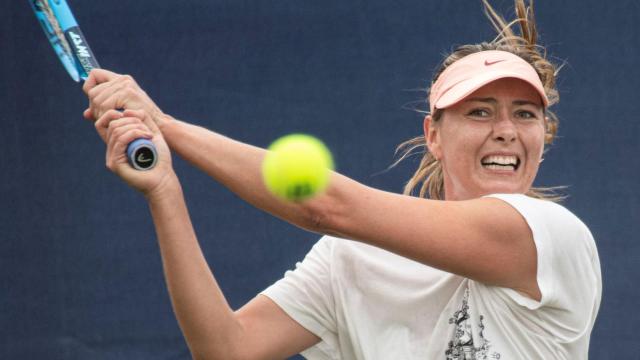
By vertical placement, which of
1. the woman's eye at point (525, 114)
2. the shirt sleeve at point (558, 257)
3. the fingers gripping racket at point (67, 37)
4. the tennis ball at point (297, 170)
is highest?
the fingers gripping racket at point (67, 37)

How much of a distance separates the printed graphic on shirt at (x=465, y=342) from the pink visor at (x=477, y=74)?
0.44 metres

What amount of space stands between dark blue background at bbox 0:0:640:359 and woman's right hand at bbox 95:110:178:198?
1.39m

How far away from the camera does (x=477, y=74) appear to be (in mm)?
2510

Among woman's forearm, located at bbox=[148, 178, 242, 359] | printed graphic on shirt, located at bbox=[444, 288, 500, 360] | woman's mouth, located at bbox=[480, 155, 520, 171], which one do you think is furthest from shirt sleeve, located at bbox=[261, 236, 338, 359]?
woman's mouth, located at bbox=[480, 155, 520, 171]

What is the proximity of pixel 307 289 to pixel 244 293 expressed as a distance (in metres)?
1.02

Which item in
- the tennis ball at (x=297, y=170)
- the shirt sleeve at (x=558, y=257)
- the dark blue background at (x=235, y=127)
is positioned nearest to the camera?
the tennis ball at (x=297, y=170)

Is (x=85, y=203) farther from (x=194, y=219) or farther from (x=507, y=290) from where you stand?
(x=507, y=290)

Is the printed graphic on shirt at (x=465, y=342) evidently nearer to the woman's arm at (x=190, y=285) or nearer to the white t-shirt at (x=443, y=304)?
the white t-shirt at (x=443, y=304)

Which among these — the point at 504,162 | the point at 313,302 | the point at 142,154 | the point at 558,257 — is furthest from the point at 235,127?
the point at 558,257

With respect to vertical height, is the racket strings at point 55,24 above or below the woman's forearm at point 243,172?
above

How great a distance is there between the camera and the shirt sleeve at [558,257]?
7.35 feet

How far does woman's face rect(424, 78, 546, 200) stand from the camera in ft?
8.16

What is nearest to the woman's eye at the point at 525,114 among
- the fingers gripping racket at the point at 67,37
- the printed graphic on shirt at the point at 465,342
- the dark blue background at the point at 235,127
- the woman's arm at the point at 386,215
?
the woman's arm at the point at 386,215

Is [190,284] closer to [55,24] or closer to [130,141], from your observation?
[130,141]
